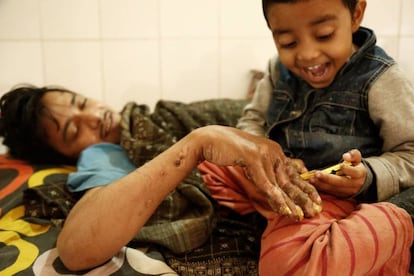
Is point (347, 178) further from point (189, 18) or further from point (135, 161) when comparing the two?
point (189, 18)

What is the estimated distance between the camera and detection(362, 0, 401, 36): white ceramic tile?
1411 mm

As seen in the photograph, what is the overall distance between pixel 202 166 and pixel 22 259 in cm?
43

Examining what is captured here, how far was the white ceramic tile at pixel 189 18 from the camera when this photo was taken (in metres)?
1.44

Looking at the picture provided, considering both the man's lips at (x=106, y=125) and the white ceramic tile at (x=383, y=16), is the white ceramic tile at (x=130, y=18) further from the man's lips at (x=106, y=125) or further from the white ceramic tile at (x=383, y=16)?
the white ceramic tile at (x=383, y=16)

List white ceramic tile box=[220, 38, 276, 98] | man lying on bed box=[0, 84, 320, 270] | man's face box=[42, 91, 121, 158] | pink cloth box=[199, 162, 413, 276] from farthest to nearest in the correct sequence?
white ceramic tile box=[220, 38, 276, 98], man's face box=[42, 91, 121, 158], man lying on bed box=[0, 84, 320, 270], pink cloth box=[199, 162, 413, 276]

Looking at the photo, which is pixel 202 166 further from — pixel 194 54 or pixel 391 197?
pixel 194 54

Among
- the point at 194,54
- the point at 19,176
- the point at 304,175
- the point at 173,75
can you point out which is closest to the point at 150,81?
the point at 173,75

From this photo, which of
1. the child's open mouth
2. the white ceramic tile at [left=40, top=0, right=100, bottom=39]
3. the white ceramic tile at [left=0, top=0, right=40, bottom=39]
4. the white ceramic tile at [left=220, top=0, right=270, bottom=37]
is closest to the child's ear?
the child's open mouth

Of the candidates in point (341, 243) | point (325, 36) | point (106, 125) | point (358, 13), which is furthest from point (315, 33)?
point (106, 125)

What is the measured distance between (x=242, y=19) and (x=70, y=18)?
0.66 meters

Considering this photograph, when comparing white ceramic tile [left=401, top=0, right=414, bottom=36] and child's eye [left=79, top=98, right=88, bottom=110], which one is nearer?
child's eye [left=79, top=98, right=88, bottom=110]

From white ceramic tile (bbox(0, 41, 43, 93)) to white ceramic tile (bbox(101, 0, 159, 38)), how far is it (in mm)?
280

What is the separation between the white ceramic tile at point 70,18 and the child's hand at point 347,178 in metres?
1.11

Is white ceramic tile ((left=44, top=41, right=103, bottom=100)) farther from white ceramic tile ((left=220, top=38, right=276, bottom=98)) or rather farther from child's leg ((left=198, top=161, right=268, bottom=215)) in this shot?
child's leg ((left=198, top=161, right=268, bottom=215))
